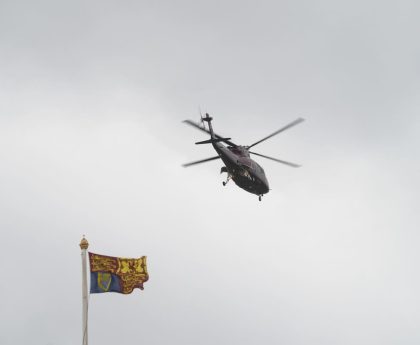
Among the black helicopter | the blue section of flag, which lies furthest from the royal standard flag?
the black helicopter

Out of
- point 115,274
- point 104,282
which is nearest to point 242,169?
point 115,274

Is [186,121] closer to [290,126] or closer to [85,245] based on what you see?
[290,126]

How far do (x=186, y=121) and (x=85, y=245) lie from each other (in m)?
29.2

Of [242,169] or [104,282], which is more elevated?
[242,169]

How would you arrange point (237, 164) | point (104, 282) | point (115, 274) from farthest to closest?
point (237, 164) → point (115, 274) → point (104, 282)

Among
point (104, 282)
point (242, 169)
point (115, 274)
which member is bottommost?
point (104, 282)

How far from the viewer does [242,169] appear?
6181cm

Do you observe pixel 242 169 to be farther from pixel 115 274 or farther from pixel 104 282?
pixel 104 282

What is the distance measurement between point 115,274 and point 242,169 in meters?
27.1

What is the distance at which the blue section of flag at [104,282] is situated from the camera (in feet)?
117

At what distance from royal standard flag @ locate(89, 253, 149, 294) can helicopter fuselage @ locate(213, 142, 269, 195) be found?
23.4m

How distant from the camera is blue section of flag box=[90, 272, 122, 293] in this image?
1403 inches

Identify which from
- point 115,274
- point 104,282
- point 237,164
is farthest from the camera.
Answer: point 237,164

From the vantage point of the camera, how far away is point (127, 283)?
122 ft
